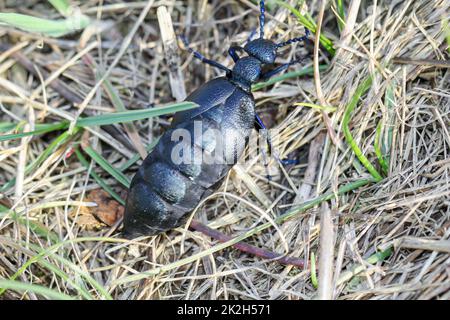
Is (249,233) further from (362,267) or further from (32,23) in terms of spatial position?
(32,23)

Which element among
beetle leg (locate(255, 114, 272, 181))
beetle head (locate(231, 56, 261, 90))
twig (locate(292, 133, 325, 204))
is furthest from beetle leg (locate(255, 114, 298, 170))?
beetle head (locate(231, 56, 261, 90))

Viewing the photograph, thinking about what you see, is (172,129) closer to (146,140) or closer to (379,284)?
(146,140)

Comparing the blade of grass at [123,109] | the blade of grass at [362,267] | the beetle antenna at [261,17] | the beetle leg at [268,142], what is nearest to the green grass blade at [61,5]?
the blade of grass at [123,109]

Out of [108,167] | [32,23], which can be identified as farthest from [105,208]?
[32,23]

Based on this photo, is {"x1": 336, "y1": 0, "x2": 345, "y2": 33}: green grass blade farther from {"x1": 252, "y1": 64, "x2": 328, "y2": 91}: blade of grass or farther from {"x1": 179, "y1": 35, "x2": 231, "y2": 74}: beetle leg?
{"x1": 179, "y1": 35, "x2": 231, "y2": 74}: beetle leg

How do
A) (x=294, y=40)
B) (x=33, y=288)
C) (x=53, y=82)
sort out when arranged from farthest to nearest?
(x=53, y=82) < (x=294, y=40) < (x=33, y=288)
